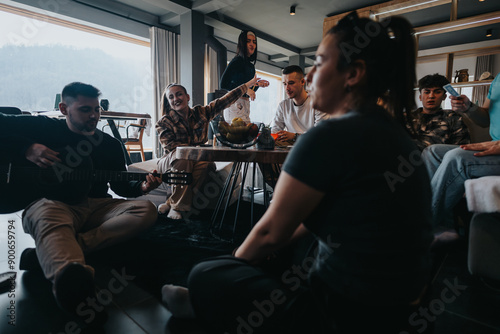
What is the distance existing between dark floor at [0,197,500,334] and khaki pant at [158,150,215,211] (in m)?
0.49

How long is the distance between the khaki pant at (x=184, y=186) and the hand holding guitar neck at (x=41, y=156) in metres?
0.98

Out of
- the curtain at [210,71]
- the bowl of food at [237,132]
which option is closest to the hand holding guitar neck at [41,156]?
the bowl of food at [237,132]

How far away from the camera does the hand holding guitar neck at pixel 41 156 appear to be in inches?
52.4

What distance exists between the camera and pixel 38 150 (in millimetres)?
1343

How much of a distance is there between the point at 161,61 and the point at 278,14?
A: 2490mm

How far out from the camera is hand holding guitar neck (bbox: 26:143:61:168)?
4.37ft

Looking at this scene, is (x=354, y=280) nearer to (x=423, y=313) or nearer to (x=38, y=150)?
(x=423, y=313)

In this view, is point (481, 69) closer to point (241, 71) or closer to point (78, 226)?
point (241, 71)

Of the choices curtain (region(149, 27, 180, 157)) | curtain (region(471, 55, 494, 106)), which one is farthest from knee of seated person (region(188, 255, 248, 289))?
curtain (region(471, 55, 494, 106))

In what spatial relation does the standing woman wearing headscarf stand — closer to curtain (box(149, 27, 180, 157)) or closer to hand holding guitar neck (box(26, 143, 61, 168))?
hand holding guitar neck (box(26, 143, 61, 168))

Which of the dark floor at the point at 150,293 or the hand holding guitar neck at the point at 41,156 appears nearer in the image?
the dark floor at the point at 150,293

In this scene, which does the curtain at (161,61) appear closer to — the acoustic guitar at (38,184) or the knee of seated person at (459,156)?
the acoustic guitar at (38,184)

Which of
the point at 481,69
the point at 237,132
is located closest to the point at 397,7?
the point at 481,69

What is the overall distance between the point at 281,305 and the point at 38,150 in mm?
1357
